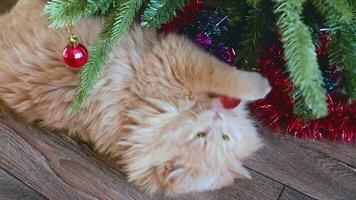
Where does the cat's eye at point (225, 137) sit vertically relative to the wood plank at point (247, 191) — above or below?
above

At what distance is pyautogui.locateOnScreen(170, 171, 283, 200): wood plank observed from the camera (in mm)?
1062

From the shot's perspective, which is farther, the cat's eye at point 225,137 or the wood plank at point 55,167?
the wood plank at point 55,167

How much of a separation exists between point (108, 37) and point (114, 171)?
417 mm

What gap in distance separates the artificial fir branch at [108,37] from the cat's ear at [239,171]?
14.5 inches

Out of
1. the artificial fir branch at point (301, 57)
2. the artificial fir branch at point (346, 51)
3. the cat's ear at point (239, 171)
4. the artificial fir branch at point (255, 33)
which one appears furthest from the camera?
the cat's ear at point (239, 171)

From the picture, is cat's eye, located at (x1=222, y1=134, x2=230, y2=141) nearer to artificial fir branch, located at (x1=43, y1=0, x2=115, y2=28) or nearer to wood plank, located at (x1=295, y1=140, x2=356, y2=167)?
wood plank, located at (x1=295, y1=140, x2=356, y2=167)

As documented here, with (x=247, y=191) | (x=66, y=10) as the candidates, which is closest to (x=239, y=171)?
(x=247, y=191)

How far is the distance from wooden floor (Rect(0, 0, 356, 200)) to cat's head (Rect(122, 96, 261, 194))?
15 cm

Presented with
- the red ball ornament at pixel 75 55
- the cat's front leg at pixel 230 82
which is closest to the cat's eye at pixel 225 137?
the cat's front leg at pixel 230 82

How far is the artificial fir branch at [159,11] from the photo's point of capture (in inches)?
31.9

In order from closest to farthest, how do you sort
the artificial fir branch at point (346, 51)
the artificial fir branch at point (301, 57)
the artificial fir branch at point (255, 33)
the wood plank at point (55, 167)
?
the artificial fir branch at point (301, 57)
the artificial fir branch at point (346, 51)
the artificial fir branch at point (255, 33)
the wood plank at point (55, 167)

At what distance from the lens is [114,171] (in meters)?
1.10

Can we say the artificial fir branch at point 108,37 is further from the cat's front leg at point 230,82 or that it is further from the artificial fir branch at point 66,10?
the cat's front leg at point 230,82

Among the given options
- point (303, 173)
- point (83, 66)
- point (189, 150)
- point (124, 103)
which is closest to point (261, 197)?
point (303, 173)
